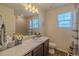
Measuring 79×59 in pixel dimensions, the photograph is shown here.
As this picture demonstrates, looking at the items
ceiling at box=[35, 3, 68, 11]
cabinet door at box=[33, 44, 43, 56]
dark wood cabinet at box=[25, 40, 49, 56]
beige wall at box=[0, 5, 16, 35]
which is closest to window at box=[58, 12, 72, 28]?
ceiling at box=[35, 3, 68, 11]

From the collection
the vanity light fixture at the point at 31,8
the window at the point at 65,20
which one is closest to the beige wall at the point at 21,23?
the vanity light fixture at the point at 31,8

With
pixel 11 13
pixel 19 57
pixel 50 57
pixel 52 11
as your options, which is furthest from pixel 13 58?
pixel 52 11

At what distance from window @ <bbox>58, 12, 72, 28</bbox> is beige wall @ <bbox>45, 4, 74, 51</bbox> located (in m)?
0.06

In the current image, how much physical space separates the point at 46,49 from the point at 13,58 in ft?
2.12

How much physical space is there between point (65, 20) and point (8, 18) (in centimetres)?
97

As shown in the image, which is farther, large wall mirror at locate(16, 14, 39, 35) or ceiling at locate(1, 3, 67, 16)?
large wall mirror at locate(16, 14, 39, 35)

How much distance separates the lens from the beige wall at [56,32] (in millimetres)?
1813

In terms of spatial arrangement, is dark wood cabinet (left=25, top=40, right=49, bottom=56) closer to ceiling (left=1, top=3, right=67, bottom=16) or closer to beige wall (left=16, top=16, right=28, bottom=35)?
beige wall (left=16, top=16, right=28, bottom=35)

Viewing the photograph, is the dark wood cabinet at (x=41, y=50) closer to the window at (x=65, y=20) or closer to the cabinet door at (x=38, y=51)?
the cabinet door at (x=38, y=51)

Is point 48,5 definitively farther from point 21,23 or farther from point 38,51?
point 38,51

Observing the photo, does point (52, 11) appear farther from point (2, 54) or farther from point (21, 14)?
point (2, 54)

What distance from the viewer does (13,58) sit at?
5.20ft

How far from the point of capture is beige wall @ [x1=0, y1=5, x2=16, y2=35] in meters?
1.70

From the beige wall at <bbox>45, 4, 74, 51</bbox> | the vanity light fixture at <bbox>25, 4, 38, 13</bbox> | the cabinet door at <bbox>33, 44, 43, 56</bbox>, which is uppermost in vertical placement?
the vanity light fixture at <bbox>25, 4, 38, 13</bbox>
